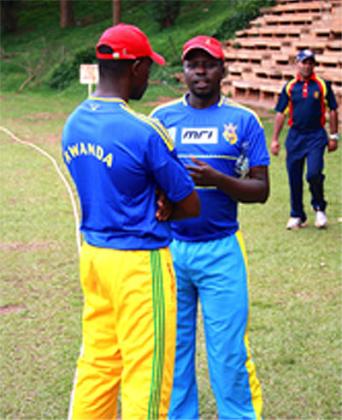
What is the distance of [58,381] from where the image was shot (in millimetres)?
5137

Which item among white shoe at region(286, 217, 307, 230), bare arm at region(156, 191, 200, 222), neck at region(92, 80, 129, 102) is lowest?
white shoe at region(286, 217, 307, 230)

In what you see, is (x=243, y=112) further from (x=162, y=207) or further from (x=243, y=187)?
(x=162, y=207)

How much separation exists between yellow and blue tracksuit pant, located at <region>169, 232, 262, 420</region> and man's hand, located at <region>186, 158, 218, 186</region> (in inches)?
15.5

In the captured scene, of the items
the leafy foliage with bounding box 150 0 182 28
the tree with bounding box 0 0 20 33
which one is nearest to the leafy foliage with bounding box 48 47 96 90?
the leafy foliage with bounding box 150 0 182 28

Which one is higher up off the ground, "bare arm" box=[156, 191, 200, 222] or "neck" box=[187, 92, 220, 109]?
"neck" box=[187, 92, 220, 109]

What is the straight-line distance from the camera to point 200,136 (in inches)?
161

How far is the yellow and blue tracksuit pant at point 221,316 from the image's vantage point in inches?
159

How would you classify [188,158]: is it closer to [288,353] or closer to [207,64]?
[207,64]

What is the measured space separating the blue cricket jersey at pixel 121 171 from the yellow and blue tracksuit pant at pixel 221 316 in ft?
2.23

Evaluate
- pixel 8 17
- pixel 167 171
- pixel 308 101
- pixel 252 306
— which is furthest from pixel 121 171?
pixel 8 17

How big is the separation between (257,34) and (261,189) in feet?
73.0

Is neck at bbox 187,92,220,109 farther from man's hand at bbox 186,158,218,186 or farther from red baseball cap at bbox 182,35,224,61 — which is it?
man's hand at bbox 186,158,218,186

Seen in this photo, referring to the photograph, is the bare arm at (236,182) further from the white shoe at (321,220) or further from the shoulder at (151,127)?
the white shoe at (321,220)

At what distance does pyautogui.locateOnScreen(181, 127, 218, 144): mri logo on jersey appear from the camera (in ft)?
13.4
